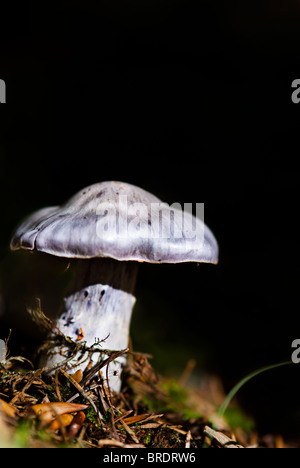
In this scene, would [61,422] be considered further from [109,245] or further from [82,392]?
[109,245]

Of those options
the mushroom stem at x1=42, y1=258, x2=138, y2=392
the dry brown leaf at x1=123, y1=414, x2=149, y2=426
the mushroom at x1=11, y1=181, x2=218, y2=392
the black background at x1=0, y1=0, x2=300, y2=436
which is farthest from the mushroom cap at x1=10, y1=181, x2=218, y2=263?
the black background at x1=0, y1=0, x2=300, y2=436

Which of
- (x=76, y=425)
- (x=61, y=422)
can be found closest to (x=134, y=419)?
(x=76, y=425)

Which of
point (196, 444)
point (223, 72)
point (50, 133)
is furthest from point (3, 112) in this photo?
point (196, 444)

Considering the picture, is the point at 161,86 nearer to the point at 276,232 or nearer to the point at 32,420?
the point at 276,232

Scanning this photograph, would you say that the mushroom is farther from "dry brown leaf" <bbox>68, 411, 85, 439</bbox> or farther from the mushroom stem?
"dry brown leaf" <bbox>68, 411, 85, 439</bbox>

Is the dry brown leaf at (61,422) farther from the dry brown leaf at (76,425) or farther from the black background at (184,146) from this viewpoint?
the black background at (184,146)
